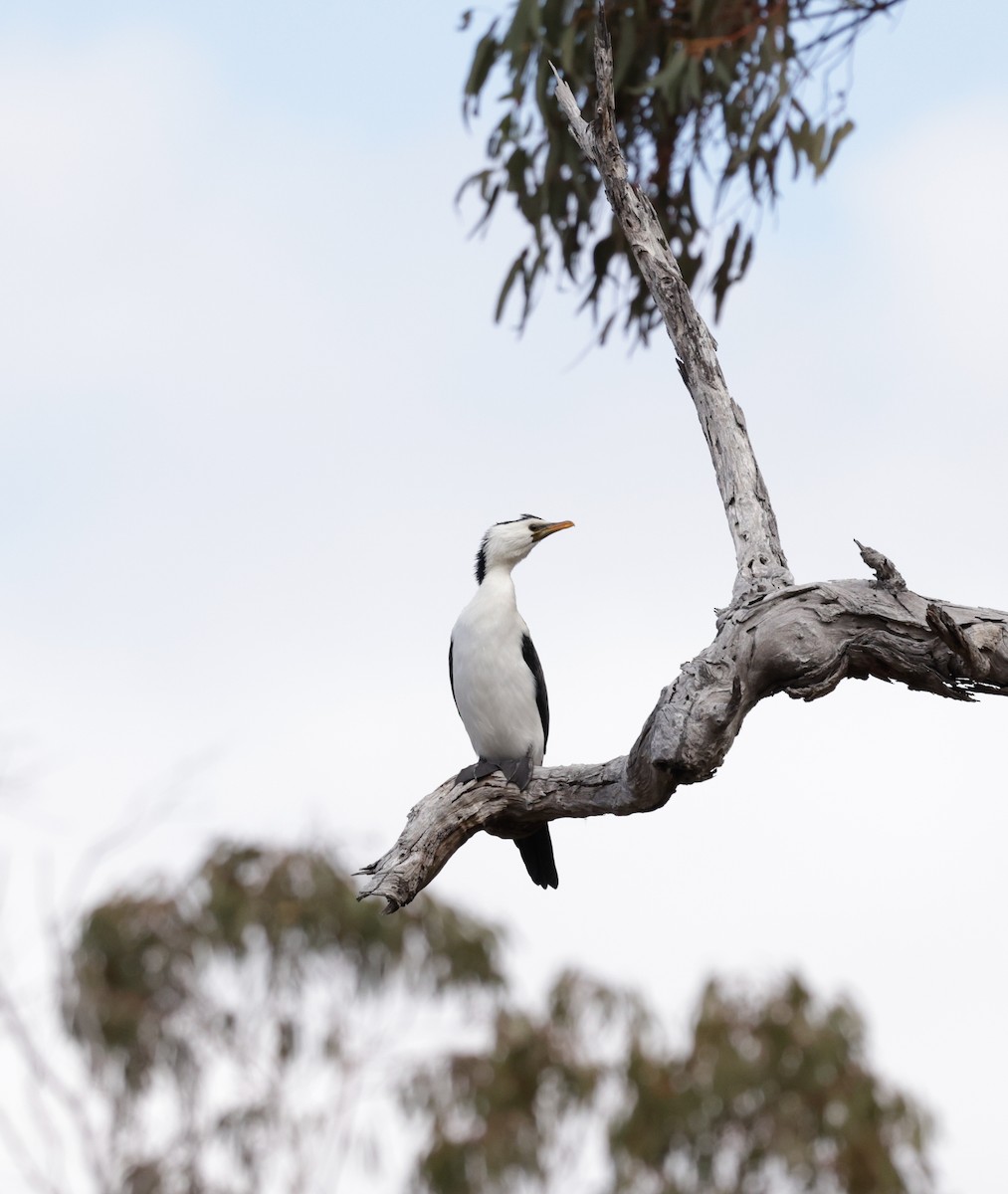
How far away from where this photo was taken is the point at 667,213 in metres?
6.55

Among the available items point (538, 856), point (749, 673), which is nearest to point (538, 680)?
point (538, 856)

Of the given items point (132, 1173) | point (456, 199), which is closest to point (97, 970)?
point (132, 1173)

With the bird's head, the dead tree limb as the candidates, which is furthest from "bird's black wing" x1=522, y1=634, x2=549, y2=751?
the dead tree limb

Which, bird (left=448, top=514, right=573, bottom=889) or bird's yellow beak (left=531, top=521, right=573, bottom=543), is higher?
bird's yellow beak (left=531, top=521, right=573, bottom=543)

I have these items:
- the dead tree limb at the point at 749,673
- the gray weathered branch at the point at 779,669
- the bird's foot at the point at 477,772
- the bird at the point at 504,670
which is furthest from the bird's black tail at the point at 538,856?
the gray weathered branch at the point at 779,669

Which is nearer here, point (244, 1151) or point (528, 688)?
point (528, 688)

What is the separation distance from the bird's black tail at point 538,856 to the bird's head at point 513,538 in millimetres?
770

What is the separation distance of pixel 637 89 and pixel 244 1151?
8.07 meters

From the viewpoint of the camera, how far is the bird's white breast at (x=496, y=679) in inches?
170

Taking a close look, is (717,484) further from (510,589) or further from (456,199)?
(456,199)

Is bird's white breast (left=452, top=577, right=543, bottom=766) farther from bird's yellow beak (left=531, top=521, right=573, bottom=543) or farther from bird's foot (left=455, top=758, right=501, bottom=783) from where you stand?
bird's foot (left=455, top=758, right=501, bottom=783)

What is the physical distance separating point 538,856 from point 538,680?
1.79 feet

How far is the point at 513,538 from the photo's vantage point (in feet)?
14.6

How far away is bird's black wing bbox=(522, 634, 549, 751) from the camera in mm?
4492
